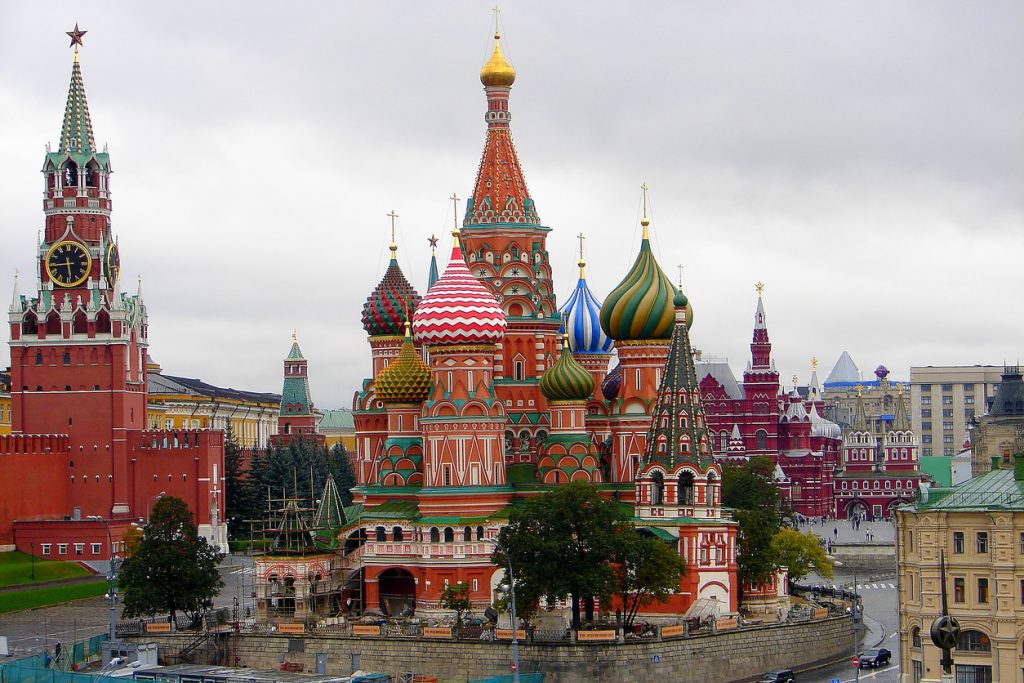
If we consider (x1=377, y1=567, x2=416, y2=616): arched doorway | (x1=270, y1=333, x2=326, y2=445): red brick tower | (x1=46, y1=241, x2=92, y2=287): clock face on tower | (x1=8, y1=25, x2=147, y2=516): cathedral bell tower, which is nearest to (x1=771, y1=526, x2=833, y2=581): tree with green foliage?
(x1=377, y1=567, x2=416, y2=616): arched doorway

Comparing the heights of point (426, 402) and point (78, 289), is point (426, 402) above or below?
below

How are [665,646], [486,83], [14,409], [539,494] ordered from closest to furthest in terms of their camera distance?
[665,646] < [539,494] < [486,83] < [14,409]

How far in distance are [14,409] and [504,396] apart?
39.7m

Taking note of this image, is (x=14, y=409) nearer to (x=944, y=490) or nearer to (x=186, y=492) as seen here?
(x=186, y=492)

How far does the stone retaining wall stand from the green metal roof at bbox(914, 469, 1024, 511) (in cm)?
1265

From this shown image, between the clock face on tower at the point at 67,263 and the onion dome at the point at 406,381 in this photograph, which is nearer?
the onion dome at the point at 406,381

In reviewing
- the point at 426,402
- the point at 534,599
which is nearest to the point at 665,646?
the point at 534,599

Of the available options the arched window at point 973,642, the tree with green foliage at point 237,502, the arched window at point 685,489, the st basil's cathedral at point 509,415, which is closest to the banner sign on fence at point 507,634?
the st basil's cathedral at point 509,415

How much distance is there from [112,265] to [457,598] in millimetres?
45738

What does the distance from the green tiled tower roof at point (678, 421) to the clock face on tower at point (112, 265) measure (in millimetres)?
44451

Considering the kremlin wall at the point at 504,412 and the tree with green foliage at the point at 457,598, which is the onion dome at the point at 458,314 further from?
the tree with green foliage at the point at 457,598

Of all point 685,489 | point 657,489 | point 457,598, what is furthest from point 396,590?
point 685,489

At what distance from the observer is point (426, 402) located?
249 feet

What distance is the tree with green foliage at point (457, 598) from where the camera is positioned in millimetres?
71500
